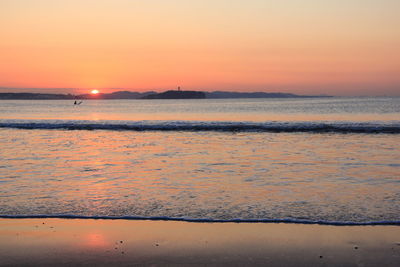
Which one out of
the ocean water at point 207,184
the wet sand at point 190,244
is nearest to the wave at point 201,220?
the ocean water at point 207,184

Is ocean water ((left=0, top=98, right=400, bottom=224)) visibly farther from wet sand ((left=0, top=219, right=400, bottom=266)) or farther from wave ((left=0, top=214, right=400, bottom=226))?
wet sand ((left=0, top=219, right=400, bottom=266))

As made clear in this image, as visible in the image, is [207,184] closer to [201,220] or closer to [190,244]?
[201,220]

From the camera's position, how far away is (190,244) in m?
6.14

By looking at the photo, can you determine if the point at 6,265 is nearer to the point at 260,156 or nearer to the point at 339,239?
the point at 339,239

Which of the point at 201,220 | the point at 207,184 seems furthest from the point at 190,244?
the point at 207,184

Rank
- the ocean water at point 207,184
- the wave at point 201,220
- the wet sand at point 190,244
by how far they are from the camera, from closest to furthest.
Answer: the wet sand at point 190,244 < the wave at point 201,220 < the ocean water at point 207,184

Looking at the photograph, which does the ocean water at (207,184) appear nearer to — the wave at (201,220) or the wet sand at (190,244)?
the wave at (201,220)

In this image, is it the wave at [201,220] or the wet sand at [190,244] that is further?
the wave at [201,220]

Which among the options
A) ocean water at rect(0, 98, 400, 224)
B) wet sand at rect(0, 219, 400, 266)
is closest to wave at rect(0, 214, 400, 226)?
ocean water at rect(0, 98, 400, 224)

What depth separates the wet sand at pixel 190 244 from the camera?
18.1 ft

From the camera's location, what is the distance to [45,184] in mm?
10453

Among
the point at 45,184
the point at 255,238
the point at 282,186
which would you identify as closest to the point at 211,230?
the point at 255,238

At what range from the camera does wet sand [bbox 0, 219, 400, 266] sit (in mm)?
5516

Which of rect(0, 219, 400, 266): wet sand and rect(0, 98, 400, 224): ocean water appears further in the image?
rect(0, 98, 400, 224): ocean water
